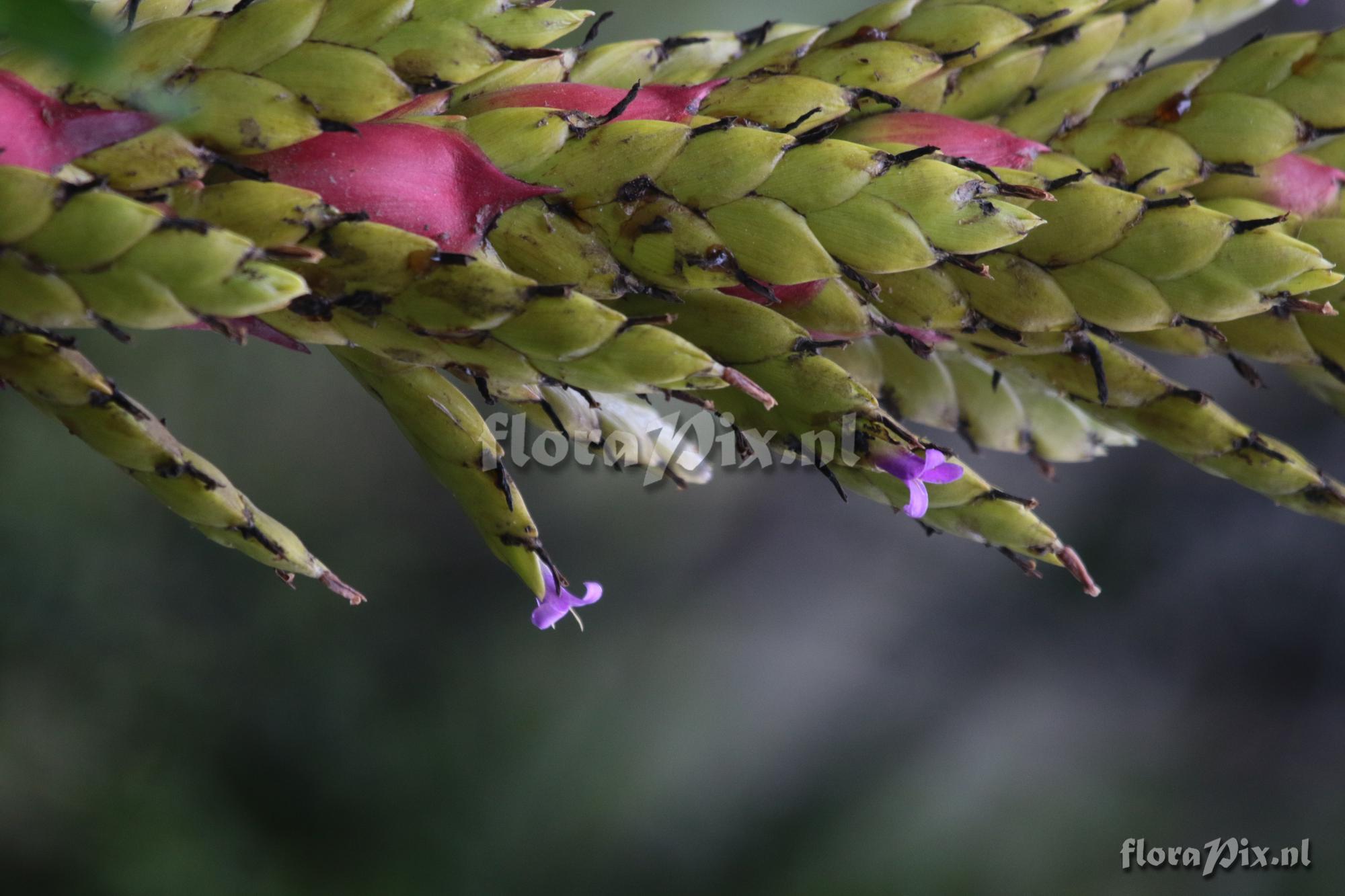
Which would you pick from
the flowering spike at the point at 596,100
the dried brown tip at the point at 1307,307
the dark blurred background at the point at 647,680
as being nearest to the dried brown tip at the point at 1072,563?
the dried brown tip at the point at 1307,307

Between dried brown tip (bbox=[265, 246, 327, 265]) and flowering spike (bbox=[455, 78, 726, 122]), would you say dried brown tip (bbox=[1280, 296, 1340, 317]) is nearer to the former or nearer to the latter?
flowering spike (bbox=[455, 78, 726, 122])

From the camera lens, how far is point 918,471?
381 millimetres

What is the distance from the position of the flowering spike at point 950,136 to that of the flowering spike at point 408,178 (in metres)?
0.15

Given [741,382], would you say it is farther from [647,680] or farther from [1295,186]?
[647,680]

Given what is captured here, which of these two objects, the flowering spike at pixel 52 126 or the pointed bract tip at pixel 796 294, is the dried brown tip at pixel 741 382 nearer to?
the pointed bract tip at pixel 796 294

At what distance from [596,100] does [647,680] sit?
1.47m

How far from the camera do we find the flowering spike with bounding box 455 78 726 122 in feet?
1.32

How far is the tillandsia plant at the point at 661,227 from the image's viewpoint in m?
0.33

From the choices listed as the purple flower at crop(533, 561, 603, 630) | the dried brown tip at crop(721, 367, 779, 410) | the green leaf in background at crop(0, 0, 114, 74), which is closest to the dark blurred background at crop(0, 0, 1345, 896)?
the purple flower at crop(533, 561, 603, 630)

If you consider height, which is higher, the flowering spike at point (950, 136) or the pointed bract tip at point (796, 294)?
the flowering spike at point (950, 136)

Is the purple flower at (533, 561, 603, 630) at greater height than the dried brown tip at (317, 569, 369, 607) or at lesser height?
lesser

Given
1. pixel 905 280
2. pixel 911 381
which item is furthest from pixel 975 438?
pixel 905 280

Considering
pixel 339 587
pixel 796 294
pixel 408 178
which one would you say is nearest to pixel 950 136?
pixel 796 294

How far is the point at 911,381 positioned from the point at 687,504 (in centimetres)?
125
